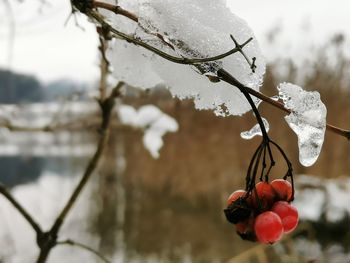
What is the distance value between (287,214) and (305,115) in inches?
6.4

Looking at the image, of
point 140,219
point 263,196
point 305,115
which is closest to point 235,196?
point 263,196

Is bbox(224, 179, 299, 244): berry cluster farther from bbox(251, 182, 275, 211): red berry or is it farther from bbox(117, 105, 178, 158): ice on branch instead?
bbox(117, 105, 178, 158): ice on branch

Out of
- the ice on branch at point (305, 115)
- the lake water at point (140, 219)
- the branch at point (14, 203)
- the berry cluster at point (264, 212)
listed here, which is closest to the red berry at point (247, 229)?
the berry cluster at point (264, 212)

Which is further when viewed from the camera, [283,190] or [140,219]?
[140,219]

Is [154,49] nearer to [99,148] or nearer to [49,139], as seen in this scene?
[99,148]

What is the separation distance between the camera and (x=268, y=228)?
0.64m

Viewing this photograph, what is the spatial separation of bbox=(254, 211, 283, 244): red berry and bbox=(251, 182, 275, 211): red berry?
42mm

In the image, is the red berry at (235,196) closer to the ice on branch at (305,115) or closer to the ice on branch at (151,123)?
the ice on branch at (305,115)

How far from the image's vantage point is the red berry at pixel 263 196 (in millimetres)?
699

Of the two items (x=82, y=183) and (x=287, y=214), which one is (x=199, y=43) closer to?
(x=287, y=214)

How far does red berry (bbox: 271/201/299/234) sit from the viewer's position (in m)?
0.67

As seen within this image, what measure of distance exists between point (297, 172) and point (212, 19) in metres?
8.42

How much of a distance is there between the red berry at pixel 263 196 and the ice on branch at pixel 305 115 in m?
0.13

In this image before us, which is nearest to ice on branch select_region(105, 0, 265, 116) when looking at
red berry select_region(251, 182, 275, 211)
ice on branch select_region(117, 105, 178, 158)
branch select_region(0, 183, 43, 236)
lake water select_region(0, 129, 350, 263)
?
red berry select_region(251, 182, 275, 211)
